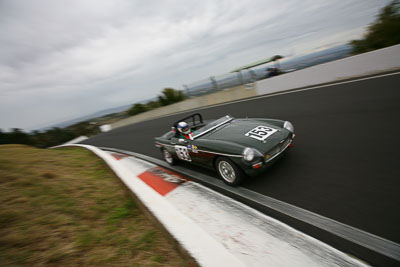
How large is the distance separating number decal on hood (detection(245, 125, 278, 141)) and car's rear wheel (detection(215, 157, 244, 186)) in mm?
612

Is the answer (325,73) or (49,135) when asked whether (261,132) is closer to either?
(325,73)

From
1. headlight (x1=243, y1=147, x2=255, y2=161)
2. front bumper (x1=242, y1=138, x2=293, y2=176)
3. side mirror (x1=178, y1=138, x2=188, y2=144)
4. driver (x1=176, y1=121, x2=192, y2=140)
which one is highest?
driver (x1=176, y1=121, x2=192, y2=140)

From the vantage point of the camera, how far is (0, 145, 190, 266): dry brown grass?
1.83 m

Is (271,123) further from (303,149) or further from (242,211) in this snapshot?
(242,211)

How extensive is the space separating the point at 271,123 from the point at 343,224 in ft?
7.19

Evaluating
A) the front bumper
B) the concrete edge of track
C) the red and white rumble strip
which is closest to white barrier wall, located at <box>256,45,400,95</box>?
the front bumper

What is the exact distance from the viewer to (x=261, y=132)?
135 inches

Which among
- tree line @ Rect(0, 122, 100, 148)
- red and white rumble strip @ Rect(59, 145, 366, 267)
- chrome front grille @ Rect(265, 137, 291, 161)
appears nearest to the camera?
red and white rumble strip @ Rect(59, 145, 366, 267)

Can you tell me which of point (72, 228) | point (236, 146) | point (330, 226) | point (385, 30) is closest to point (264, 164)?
point (236, 146)

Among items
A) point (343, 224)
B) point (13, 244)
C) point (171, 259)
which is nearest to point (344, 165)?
point (343, 224)

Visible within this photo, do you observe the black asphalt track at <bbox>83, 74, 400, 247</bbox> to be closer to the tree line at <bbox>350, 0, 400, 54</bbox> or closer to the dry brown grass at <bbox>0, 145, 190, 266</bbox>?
the dry brown grass at <bbox>0, 145, 190, 266</bbox>

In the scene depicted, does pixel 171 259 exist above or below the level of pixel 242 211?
above

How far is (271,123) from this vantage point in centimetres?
392

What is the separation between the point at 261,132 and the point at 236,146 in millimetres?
655
